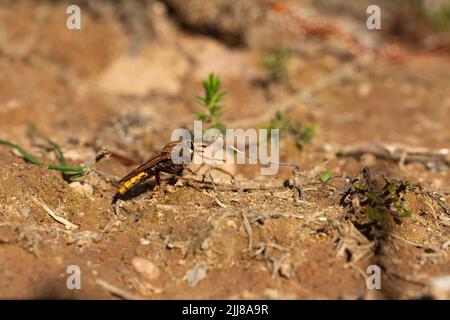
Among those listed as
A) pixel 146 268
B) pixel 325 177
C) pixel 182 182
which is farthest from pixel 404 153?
pixel 146 268

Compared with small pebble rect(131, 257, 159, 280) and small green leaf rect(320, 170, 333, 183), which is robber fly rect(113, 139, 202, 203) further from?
small green leaf rect(320, 170, 333, 183)

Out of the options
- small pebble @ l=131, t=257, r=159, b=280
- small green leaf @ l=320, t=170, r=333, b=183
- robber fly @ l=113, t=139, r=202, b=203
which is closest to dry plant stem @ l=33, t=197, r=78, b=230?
robber fly @ l=113, t=139, r=202, b=203

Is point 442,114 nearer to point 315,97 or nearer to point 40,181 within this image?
point 315,97

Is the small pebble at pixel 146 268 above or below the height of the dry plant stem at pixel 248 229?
below

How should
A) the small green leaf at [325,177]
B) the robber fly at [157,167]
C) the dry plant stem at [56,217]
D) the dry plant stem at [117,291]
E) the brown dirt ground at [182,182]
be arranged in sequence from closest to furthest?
1. the dry plant stem at [117,291]
2. the brown dirt ground at [182,182]
3. the dry plant stem at [56,217]
4. the robber fly at [157,167]
5. the small green leaf at [325,177]

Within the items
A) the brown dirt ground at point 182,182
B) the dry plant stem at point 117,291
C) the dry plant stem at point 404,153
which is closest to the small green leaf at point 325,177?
the brown dirt ground at point 182,182

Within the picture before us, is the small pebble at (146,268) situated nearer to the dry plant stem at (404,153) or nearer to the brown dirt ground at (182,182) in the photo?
the brown dirt ground at (182,182)
